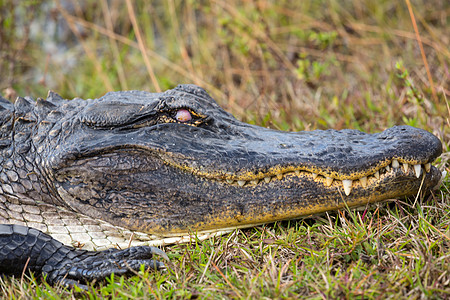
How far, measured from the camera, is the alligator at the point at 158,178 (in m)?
2.28

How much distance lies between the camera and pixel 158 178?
2.41 meters

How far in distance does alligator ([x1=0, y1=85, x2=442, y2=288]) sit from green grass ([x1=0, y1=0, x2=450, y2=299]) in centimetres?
13

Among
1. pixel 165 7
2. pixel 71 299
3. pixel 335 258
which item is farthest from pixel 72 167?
pixel 165 7

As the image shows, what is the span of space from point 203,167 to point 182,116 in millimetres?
363

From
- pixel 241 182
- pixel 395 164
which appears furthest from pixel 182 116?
pixel 395 164

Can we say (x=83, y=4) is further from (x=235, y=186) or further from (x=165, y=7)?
(x=235, y=186)

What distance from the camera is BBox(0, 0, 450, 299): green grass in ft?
6.71

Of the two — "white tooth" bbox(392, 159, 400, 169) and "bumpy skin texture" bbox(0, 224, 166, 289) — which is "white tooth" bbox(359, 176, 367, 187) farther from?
"bumpy skin texture" bbox(0, 224, 166, 289)

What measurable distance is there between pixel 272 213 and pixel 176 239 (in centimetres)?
58

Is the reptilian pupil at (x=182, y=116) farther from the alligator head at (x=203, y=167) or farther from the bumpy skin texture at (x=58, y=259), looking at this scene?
the bumpy skin texture at (x=58, y=259)

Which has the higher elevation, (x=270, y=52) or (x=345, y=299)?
(x=270, y=52)

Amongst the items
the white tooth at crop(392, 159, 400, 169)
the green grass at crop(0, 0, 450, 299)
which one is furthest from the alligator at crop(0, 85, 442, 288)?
the green grass at crop(0, 0, 450, 299)

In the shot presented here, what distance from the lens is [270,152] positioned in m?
2.37

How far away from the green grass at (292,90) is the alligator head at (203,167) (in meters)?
0.18
